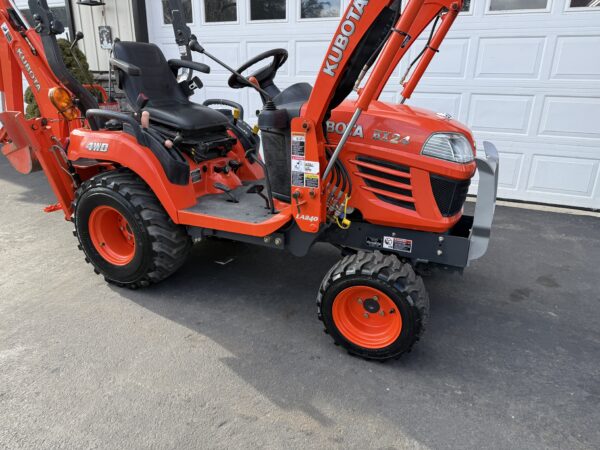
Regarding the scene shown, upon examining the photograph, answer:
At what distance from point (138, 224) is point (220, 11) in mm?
4209

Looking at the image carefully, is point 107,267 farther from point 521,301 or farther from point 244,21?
point 244,21

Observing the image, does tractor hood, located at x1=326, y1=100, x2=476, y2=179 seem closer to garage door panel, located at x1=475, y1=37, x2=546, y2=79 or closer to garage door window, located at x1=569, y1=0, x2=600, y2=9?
garage door panel, located at x1=475, y1=37, x2=546, y2=79

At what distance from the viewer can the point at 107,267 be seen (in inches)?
131

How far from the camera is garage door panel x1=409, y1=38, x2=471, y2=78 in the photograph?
16.9 ft

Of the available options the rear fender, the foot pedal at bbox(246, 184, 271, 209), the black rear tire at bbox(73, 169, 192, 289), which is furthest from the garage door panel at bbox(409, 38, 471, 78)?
the black rear tire at bbox(73, 169, 192, 289)

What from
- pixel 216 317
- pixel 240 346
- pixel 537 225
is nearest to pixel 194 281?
pixel 216 317

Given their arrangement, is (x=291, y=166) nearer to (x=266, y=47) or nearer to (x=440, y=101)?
(x=440, y=101)

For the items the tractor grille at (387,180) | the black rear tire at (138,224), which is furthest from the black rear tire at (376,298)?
the black rear tire at (138,224)

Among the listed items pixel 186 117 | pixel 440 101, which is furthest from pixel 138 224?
pixel 440 101

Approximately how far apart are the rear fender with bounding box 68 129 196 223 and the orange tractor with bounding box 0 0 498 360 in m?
0.01

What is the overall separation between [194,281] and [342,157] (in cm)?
158

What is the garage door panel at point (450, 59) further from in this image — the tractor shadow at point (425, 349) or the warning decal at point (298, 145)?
the warning decal at point (298, 145)

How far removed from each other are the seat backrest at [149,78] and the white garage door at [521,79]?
2636mm

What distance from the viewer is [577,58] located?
4.71 meters
